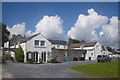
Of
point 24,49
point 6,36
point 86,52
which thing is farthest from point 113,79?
point 6,36

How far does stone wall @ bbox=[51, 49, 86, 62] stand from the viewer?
34.4 m

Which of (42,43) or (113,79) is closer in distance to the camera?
(113,79)

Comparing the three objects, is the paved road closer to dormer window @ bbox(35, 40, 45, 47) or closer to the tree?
dormer window @ bbox(35, 40, 45, 47)

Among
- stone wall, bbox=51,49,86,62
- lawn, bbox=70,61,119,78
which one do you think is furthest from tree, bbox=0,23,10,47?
lawn, bbox=70,61,119,78

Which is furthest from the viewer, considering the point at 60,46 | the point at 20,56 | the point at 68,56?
the point at 60,46

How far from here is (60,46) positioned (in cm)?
5275

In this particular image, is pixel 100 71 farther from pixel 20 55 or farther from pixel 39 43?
pixel 20 55

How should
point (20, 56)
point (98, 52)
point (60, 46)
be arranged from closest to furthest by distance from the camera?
1. point (20, 56)
2. point (98, 52)
3. point (60, 46)

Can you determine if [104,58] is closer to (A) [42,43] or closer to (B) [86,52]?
(B) [86,52]

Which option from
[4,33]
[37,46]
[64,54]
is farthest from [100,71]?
[4,33]

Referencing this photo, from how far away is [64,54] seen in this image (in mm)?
36312

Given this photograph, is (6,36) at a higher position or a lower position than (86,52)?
higher

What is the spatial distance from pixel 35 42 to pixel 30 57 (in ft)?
12.5

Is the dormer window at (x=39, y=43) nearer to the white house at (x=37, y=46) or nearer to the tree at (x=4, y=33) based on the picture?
the white house at (x=37, y=46)
